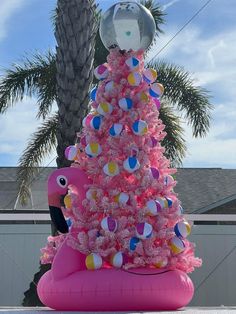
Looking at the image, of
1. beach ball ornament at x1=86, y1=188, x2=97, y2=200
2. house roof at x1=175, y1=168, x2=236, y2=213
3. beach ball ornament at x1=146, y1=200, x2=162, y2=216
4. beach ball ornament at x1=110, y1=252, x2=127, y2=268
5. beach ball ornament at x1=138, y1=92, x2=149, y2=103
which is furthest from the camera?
house roof at x1=175, y1=168, x2=236, y2=213

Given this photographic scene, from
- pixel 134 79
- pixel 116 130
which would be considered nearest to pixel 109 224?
pixel 116 130

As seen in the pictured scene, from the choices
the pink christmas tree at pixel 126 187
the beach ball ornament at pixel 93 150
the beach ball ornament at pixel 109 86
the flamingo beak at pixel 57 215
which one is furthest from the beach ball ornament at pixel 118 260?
the beach ball ornament at pixel 109 86

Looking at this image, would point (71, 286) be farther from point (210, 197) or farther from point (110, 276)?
point (210, 197)

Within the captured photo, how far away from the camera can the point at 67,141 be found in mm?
10164

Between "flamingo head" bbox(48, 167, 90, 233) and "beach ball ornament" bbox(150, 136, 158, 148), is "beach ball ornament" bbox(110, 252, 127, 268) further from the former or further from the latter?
"beach ball ornament" bbox(150, 136, 158, 148)

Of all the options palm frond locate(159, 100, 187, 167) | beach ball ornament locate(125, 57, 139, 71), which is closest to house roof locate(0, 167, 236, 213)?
palm frond locate(159, 100, 187, 167)

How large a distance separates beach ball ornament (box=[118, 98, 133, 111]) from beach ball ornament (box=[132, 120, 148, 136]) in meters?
0.20

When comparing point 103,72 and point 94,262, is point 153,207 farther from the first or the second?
point 103,72

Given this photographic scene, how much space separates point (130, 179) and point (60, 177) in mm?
740

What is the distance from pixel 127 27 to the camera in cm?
697

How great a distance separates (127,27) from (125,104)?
0.94m

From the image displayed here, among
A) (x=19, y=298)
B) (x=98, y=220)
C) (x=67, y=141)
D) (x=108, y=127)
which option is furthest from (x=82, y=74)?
(x=19, y=298)

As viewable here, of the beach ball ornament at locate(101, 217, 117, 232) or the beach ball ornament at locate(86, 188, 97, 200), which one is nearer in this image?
the beach ball ornament at locate(101, 217, 117, 232)

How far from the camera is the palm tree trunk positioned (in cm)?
1005
